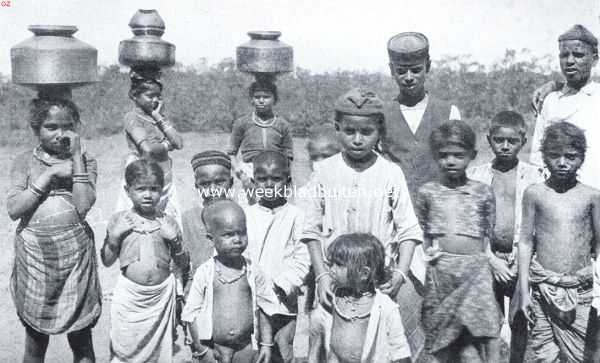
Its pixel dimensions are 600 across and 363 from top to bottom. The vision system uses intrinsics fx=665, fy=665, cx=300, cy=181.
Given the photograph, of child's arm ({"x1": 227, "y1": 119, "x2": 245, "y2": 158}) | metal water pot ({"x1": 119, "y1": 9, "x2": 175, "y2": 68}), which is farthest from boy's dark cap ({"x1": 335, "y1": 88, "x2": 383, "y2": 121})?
child's arm ({"x1": 227, "y1": 119, "x2": 245, "y2": 158})

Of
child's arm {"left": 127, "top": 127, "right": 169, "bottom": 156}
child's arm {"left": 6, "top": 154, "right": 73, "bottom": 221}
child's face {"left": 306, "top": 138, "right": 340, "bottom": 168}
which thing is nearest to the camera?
child's arm {"left": 6, "top": 154, "right": 73, "bottom": 221}

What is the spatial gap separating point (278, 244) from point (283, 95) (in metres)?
12.4

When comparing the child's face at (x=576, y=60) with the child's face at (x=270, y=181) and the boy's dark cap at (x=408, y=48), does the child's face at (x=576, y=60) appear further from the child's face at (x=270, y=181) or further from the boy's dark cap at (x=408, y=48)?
the child's face at (x=270, y=181)

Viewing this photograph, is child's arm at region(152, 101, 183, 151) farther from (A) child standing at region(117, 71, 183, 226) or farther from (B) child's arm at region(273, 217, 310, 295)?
(B) child's arm at region(273, 217, 310, 295)

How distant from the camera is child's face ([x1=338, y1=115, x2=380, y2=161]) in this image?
126 inches

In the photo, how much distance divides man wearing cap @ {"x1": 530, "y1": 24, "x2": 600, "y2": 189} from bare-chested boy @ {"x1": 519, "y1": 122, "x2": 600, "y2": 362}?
612 mm

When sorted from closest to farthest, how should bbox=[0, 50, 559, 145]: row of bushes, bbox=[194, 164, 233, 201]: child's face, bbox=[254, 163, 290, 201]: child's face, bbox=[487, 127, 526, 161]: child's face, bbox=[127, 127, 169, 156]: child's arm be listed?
1. bbox=[254, 163, 290, 201]: child's face
2. bbox=[487, 127, 526, 161]: child's face
3. bbox=[194, 164, 233, 201]: child's face
4. bbox=[127, 127, 169, 156]: child's arm
5. bbox=[0, 50, 559, 145]: row of bushes

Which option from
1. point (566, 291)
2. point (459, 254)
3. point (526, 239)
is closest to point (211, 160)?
point (459, 254)

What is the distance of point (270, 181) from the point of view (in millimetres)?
3660

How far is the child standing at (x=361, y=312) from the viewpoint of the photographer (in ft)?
9.95

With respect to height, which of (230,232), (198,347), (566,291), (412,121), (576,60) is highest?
(576,60)

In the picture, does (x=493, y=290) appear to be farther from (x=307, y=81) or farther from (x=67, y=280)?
(x=307, y=81)

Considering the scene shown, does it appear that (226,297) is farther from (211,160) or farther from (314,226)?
(211,160)

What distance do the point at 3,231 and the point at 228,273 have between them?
5.40 metres
